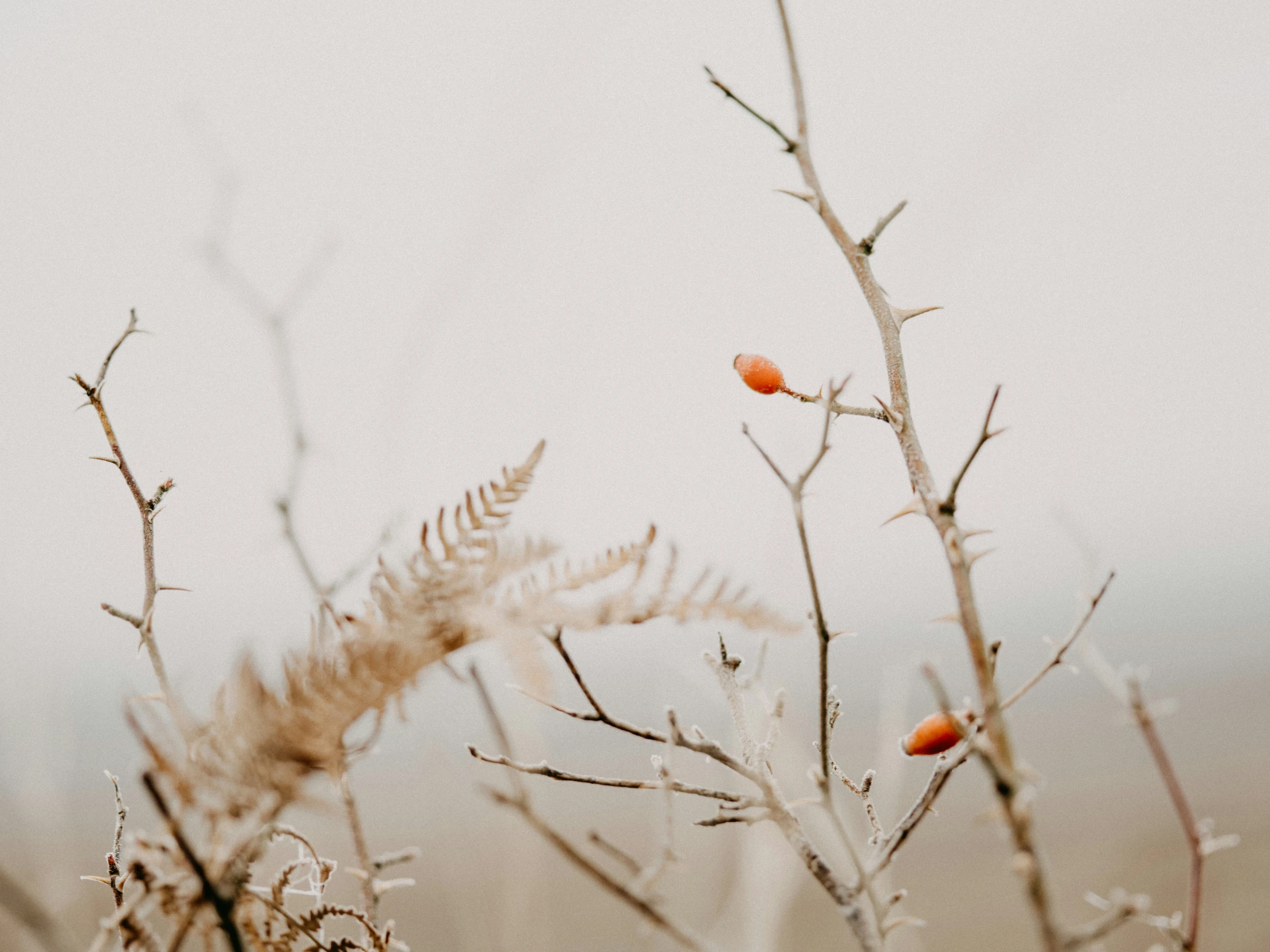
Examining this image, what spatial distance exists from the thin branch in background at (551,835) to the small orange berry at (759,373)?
1.33 feet

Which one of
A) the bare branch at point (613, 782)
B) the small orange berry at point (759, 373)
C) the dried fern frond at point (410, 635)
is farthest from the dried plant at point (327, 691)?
the small orange berry at point (759, 373)

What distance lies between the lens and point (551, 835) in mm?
345

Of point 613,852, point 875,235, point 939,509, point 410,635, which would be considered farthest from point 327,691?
point 875,235

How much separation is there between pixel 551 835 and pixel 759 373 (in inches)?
17.4

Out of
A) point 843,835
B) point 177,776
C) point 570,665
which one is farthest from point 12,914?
point 843,835

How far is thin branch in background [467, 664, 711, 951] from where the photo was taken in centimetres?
33

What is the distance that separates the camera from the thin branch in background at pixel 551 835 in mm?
331

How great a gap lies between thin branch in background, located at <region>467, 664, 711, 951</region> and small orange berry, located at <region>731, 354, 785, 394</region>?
1.33 ft

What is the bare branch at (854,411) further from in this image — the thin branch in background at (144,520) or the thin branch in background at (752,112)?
the thin branch in background at (144,520)

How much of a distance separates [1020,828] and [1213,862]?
34.6 ft

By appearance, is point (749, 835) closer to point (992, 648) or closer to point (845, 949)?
point (992, 648)

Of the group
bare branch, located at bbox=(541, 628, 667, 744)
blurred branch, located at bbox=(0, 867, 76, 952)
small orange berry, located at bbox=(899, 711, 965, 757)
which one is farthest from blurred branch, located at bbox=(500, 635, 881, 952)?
blurred branch, located at bbox=(0, 867, 76, 952)

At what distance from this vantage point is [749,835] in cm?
119

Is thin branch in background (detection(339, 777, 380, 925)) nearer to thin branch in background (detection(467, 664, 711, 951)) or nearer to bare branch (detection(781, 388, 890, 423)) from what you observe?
thin branch in background (detection(467, 664, 711, 951))
